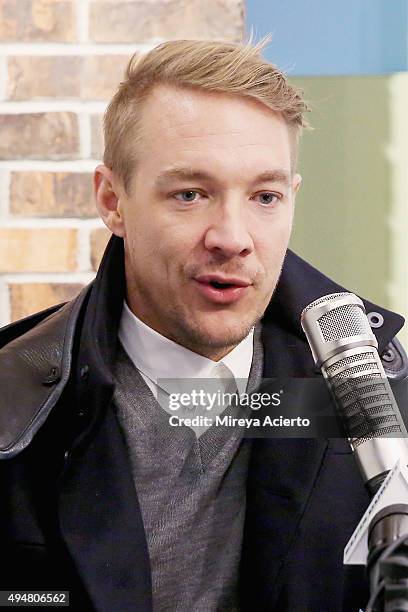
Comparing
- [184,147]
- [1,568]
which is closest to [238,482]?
[1,568]

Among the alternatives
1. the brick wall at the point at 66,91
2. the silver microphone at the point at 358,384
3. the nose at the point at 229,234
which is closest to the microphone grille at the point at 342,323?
the silver microphone at the point at 358,384

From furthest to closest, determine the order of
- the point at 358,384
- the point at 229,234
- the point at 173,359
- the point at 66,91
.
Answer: the point at 66,91
the point at 173,359
the point at 229,234
the point at 358,384

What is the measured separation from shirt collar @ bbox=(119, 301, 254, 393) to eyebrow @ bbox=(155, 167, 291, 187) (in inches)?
7.1

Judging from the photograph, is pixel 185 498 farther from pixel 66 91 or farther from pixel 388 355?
pixel 66 91

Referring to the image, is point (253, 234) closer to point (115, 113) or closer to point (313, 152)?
point (115, 113)

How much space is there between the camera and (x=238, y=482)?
100cm

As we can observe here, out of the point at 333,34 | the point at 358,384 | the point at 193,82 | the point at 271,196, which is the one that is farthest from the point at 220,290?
the point at 333,34

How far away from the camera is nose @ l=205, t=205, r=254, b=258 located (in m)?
0.91

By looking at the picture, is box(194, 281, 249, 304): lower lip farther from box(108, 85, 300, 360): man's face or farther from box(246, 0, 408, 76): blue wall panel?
box(246, 0, 408, 76): blue wall panel

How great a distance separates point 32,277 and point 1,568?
17.5 inches

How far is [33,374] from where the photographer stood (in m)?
0.97

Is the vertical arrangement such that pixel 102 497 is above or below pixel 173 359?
below

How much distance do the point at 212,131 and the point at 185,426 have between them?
0.31 m

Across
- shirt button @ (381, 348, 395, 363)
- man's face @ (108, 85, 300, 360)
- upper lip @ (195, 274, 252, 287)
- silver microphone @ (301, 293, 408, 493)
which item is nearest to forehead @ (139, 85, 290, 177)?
man's face @ (108, 85, 300, 360)
